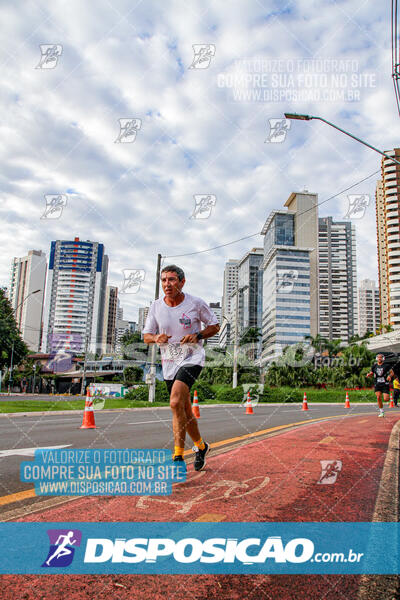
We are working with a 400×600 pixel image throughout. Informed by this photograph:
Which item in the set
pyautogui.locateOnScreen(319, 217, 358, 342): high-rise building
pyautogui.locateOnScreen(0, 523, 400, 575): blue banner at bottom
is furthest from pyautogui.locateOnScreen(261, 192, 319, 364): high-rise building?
pyautogui.locateOnScreen(0, 523, 400, 575): blue banner at bottom

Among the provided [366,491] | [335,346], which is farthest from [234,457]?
[335,346]

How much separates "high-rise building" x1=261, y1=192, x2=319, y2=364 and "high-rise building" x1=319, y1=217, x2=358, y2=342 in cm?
1018

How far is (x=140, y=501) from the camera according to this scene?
9.12 feet

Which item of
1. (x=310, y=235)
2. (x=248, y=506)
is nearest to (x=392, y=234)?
(x=310, y=235)

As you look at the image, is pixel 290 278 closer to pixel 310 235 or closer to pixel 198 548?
pixel 310 235

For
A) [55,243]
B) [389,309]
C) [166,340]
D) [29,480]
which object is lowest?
[29,480]

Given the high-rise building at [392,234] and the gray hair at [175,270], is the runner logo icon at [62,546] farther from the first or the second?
the high-rise building at [392,234]

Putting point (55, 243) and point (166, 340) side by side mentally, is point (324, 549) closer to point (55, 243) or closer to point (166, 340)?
point (166, 340)

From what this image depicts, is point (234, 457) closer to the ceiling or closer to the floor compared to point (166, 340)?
closer to the floor

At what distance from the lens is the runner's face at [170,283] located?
386cm

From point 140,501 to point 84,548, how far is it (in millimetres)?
806

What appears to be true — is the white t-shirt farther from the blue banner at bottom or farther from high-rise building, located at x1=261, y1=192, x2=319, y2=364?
high-rise building, located at x1=261, y1=192, x2=319, y2=364

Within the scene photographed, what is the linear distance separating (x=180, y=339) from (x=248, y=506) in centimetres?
160

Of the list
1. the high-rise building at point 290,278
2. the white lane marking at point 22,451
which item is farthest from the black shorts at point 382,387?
the high-rise building at point 290,278
